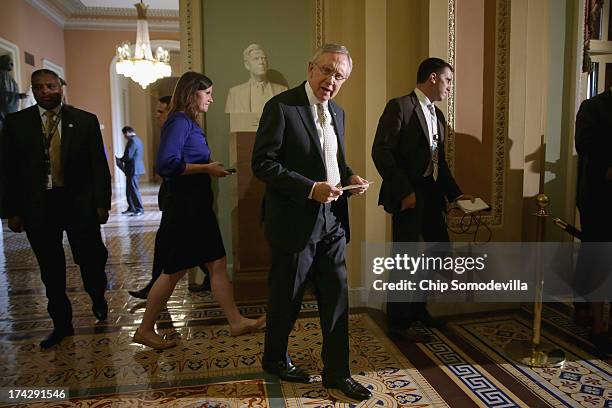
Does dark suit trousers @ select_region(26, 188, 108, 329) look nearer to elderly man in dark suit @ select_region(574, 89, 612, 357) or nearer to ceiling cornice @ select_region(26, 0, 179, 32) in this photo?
elderly man in dark suit @ select_region(574, 89, 612, 357)

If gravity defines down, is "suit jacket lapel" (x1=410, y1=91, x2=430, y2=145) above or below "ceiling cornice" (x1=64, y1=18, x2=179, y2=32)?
below

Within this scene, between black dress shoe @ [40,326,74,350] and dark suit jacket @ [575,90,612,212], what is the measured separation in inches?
128

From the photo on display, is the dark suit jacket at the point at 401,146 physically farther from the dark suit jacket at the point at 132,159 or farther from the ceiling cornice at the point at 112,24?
the ceiling cornice at the point at 112,24

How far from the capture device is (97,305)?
335 centimetres

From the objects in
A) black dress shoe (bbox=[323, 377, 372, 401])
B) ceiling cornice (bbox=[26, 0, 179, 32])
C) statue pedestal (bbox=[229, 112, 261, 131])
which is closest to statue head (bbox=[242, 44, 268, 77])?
statue pedestal (bbox=[229, 112, 261, 131])

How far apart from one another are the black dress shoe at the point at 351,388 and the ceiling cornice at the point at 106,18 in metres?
10.7

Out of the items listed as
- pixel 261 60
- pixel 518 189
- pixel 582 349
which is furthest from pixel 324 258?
pixel 261 60

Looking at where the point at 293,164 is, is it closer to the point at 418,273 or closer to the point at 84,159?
the point at 418,273

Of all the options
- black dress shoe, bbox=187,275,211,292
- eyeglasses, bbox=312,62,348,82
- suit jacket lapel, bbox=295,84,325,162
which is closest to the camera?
eyeglasses, bbox=312,62,348,82

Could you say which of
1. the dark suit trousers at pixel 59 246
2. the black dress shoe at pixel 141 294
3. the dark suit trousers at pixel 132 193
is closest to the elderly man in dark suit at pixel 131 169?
the dark suit trousers at pixel 132 193

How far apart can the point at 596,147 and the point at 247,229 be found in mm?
2416

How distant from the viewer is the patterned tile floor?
2301 millimetres

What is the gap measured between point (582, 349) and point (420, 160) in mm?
1418

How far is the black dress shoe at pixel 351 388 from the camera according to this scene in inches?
88.4
